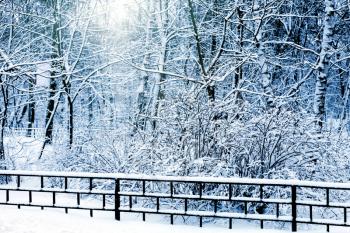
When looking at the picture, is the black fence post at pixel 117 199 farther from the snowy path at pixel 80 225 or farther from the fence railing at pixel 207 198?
the snowy path at pixel 80 225

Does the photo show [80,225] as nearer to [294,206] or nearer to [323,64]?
[294,206]

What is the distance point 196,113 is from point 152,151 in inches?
53.4

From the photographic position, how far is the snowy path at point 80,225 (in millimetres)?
8828

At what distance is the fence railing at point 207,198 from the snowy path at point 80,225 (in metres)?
0.22

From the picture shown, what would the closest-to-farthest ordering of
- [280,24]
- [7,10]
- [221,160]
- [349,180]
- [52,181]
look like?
[221,160]
[349,180]
[52,181]
[7,10]
[280,24]

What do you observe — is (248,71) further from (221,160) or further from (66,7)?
(221,160)

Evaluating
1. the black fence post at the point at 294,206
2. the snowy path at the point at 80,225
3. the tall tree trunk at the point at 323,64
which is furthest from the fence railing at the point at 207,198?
the tall tree trunk at the point at 323,64

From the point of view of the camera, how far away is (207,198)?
9258 mm

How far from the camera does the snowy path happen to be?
8.83 metres

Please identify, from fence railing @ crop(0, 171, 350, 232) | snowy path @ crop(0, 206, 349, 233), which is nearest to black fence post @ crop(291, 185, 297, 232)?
fence railing @ crop(0, 171, 350, 232)

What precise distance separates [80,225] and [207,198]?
2.36 meters

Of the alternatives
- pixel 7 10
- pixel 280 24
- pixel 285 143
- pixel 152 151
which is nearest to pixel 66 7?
pixel 7 10

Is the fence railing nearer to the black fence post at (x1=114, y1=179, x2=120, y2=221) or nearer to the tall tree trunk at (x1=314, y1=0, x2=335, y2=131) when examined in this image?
the black fence post at (x1=114, y1=179, x2=120, y2=221)

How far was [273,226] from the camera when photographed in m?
10.1
